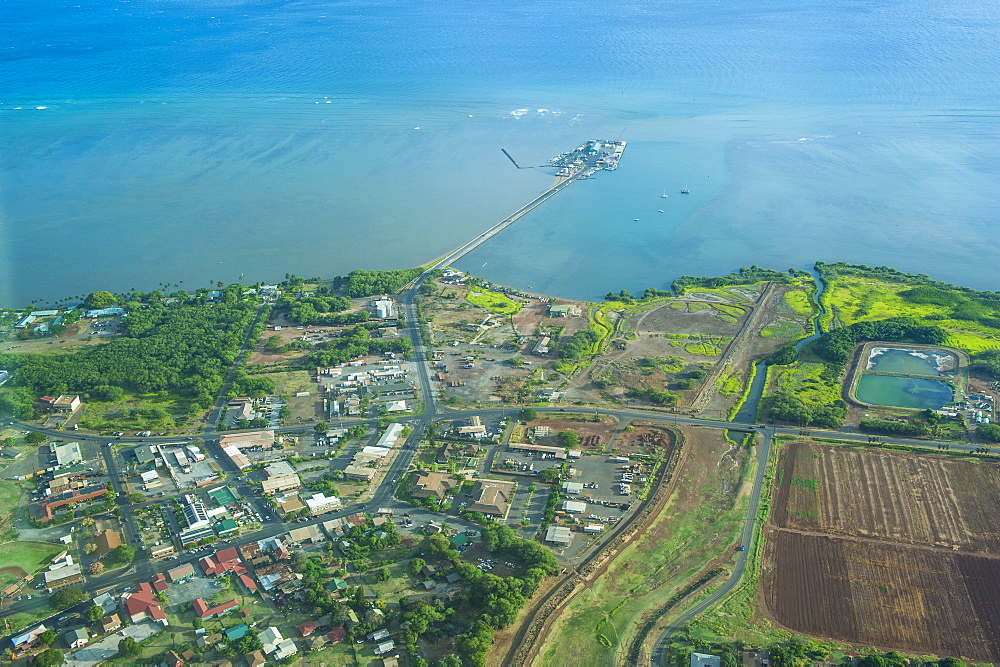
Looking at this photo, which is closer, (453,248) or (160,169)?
(453,248)

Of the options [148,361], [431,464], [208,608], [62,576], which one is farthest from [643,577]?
[148,361]

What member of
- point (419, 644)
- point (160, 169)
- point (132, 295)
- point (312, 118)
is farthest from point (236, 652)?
point (312, 118)

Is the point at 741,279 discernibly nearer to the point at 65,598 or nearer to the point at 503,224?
the point at 503,224

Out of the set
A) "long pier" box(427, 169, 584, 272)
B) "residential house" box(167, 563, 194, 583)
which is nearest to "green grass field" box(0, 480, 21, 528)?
"residential house" box(167, 563, 194, 583)

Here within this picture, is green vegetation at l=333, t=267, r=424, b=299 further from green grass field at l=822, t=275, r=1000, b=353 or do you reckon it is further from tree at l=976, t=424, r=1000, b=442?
tree at l=976, t=424, r=1000, b=442

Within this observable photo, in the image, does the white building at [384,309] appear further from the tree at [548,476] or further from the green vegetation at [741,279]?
the green vegetation at [741,279]

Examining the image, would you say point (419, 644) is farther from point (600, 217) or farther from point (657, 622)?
point (600, 217)
